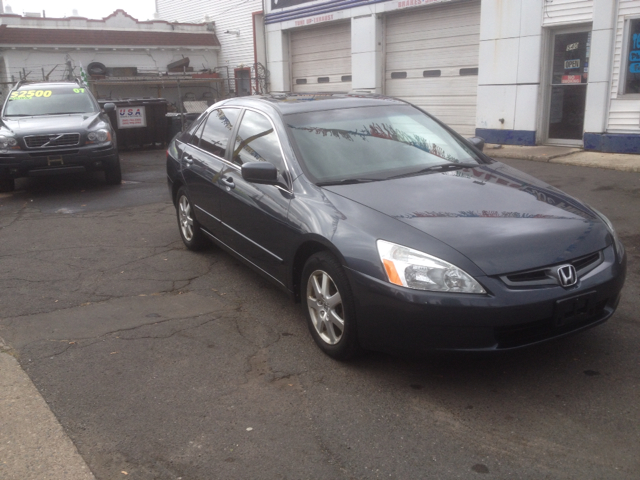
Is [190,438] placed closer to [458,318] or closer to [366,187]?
[458,318]

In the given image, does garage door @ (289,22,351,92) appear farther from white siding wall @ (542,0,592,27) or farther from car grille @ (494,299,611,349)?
car grille @ (494,299,611,349)

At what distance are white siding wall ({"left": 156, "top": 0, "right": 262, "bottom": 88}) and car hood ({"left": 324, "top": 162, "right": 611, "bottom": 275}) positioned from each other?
18.8m

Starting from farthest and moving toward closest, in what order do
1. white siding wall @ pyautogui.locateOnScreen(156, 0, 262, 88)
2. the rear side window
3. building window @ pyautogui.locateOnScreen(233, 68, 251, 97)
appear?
1. building window @ pyautogui.locateOnScreen(233, 68, 251, 97)
2. white siding wall @ pyautogui.locateOnScreen(156, 0, 262, 88)
3. the rear side window

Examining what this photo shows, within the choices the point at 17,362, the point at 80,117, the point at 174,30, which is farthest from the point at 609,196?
the point at 174,30

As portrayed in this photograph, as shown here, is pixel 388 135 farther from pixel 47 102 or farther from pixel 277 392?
pixel 47 102

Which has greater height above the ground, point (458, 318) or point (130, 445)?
point (458, 318)

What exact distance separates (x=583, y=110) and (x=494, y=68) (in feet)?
6.95

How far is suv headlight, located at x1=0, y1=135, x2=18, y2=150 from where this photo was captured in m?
9.65

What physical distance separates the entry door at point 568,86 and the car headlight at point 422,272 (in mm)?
9733

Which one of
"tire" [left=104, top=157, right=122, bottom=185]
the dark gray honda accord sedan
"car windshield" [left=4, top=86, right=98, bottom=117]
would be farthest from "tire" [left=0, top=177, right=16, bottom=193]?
the dark gray honda accord sedan

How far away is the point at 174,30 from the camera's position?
25.8 metres

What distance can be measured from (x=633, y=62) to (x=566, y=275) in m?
9.03

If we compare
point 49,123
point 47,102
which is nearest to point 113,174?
point 49,123

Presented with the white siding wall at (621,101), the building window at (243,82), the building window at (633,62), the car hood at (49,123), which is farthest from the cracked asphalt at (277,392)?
the building window at (243,82)
